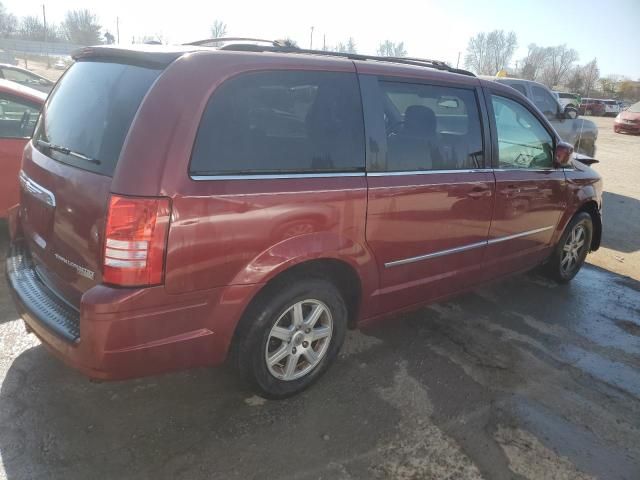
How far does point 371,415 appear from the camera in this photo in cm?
286

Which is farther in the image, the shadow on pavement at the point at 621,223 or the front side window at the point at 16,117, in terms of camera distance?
the shadow on pavement at the point at 621,223

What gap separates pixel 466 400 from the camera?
3066 mm

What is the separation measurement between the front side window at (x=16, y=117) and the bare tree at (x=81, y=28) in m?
73.1

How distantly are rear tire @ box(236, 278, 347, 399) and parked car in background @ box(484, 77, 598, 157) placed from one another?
7168mm

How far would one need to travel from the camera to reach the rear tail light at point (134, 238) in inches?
85.4

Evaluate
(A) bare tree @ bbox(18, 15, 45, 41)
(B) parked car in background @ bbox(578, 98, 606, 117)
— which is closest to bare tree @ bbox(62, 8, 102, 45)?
(A) bare tree @ bbox(18, 15, 45, 41)

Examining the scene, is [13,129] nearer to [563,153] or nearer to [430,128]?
[430,128]

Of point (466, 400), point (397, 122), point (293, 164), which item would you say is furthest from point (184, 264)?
point (466, 400)

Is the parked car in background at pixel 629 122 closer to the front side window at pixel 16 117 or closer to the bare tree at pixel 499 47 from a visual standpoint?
the front side window at pixel 16 117

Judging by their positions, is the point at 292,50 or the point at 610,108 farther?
the point at 610,108

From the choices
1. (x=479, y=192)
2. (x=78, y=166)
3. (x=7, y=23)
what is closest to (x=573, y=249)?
(x=479, y=192)

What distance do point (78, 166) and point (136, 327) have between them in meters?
0.84

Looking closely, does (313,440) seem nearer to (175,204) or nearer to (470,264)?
(175,204)

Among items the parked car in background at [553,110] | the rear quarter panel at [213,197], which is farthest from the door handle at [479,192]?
the parked car in background at [553,110]
